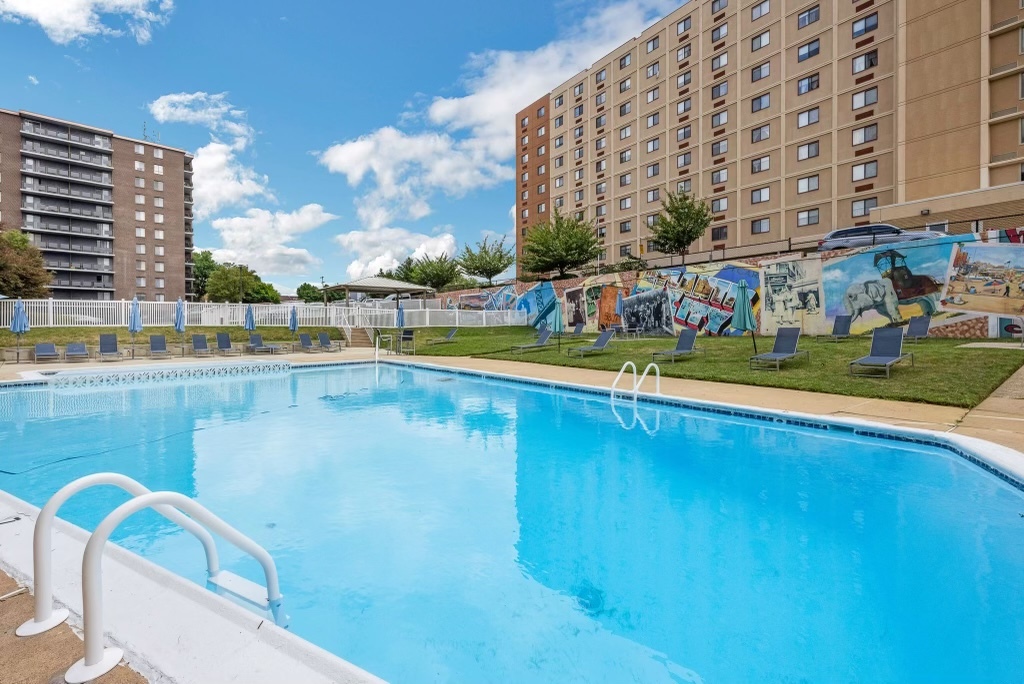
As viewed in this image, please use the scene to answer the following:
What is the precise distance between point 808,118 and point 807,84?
2.23m

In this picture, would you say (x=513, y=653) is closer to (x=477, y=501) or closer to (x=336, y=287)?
(x=477, y=501)

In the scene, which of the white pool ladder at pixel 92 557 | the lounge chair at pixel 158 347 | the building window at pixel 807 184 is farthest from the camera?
the building window at pixel 807 184

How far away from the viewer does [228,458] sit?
762 centimetres

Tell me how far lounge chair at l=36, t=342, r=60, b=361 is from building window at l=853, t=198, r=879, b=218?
40.6 meters

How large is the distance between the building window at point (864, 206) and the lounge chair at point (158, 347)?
123ft

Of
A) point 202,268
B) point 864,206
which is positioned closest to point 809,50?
point 864,206

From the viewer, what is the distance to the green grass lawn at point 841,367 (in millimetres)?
9953

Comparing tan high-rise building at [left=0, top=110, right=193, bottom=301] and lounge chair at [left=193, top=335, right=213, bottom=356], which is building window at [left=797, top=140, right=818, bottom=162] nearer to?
lounge chair at [left=193, top=335, right=213, bottom=356]

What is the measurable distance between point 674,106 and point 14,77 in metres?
69.2

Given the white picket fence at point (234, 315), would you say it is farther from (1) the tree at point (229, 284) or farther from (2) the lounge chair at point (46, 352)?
(1) the tree at point (229, 284)

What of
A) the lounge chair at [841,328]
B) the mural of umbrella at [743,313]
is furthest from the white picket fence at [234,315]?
the mural of umbrella at [743,313]

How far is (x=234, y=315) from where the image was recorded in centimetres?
2772

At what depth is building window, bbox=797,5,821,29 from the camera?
1275 inches

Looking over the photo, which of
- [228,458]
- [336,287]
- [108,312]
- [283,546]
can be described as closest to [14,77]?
[108,312]
